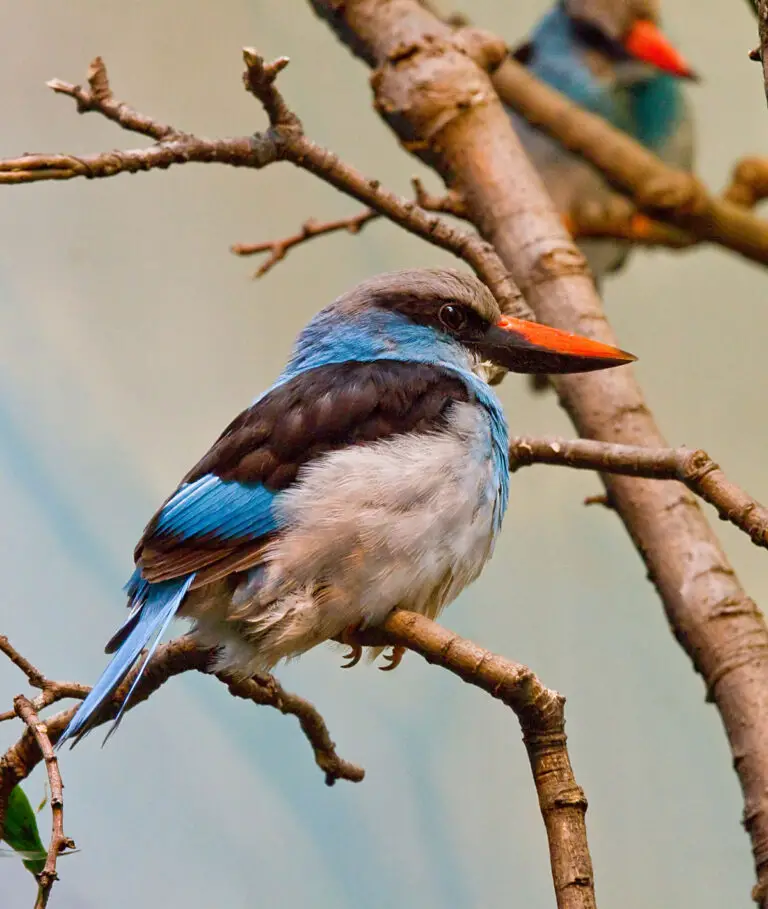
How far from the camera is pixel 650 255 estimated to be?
3.13m

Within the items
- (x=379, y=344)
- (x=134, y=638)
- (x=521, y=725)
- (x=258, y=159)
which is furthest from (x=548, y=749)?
(x=258, y=159)

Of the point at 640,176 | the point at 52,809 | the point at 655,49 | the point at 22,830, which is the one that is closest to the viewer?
the point at 52,809

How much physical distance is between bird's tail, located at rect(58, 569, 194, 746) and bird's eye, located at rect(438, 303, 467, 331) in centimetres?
54

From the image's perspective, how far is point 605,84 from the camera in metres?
3.42

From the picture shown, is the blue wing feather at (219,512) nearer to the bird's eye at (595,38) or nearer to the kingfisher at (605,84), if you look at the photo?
the kingfisher at (605,84)

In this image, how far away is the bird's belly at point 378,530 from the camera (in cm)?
134

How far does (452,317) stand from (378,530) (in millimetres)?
418

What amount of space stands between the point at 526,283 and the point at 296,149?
1.57 ft

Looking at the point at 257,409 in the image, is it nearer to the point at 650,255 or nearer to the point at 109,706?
the point at 109,706

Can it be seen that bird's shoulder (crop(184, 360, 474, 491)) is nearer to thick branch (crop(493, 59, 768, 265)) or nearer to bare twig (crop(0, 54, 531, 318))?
bare twig (crop(0, 54, 531, 318))

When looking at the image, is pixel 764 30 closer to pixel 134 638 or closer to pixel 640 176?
pixel 134 638

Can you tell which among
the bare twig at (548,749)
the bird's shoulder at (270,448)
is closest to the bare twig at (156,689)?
the bird's shoulder at (270,448)

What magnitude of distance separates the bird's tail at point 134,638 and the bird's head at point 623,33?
2.46 meters

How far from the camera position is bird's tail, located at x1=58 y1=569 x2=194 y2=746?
1179 millimetres
